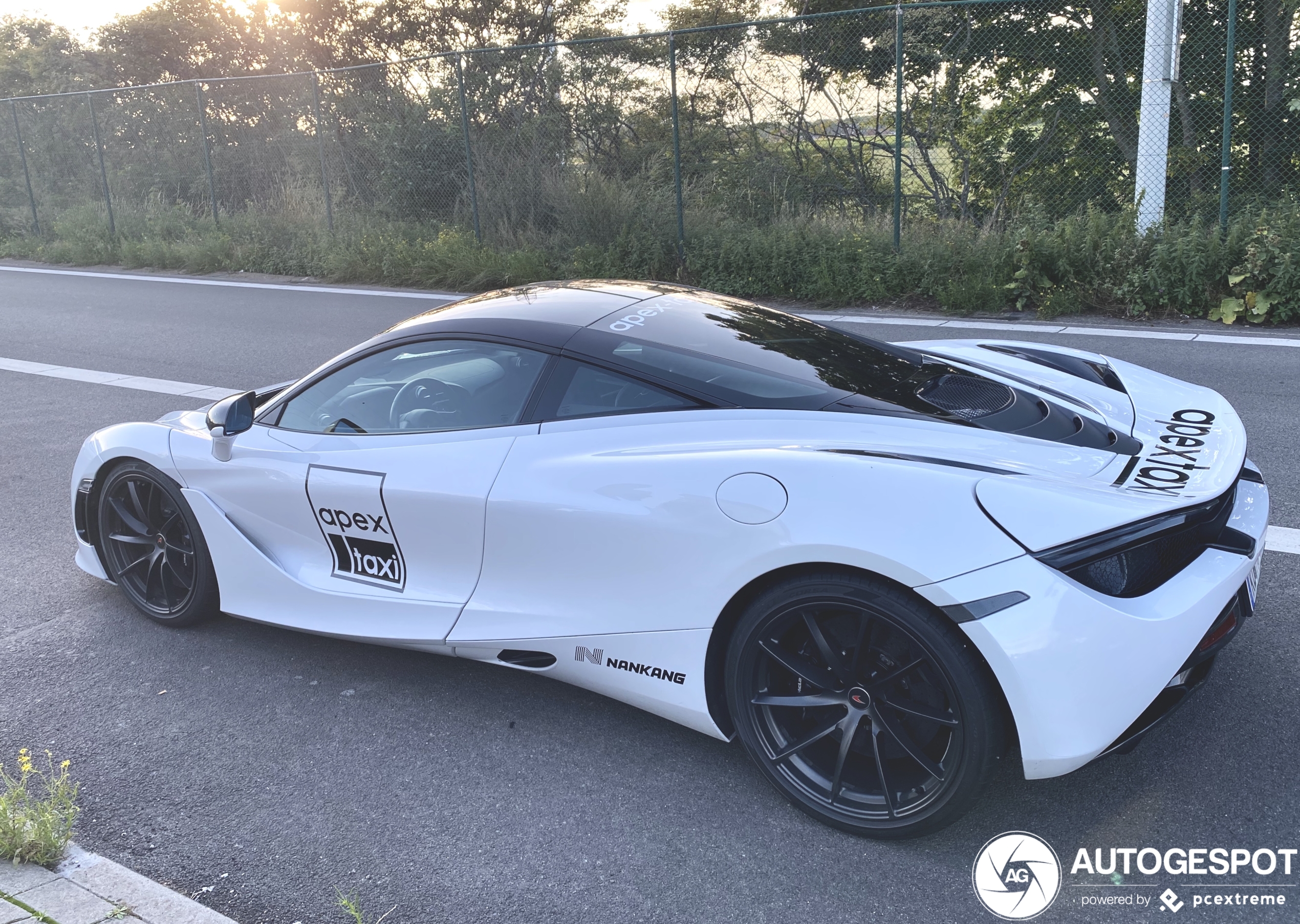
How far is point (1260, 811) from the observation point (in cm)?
273

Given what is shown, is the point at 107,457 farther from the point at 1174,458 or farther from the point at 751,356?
the point at 1174,458

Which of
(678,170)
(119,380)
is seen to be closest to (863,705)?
(119,380)

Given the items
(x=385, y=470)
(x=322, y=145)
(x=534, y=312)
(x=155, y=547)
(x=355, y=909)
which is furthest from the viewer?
(x=322, y=145)

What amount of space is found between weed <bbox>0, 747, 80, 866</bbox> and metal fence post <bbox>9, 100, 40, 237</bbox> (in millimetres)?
20558

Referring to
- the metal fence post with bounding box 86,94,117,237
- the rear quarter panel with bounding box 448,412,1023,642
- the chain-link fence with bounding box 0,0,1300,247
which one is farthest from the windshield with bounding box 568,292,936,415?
the metal fence post with bounding box 86,94,117,237

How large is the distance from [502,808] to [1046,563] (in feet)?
5.30

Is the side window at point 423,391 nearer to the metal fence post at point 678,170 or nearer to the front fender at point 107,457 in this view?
the front fender at point 107,457

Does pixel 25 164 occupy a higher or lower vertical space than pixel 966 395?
higher

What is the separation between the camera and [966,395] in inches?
131

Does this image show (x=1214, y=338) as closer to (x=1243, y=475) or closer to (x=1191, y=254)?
(x=1191, y=254)

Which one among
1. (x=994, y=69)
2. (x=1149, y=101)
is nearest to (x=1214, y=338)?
(x=1149, y=101)

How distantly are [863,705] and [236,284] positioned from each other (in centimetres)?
1365

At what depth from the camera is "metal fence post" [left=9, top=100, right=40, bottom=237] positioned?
2014 centimetres

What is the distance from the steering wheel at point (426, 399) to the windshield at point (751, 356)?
1.56ft
